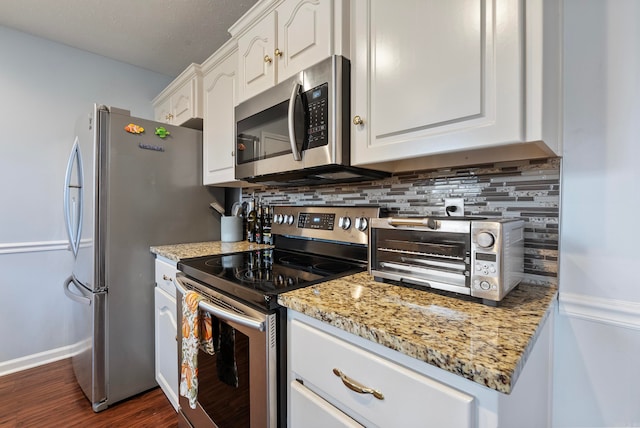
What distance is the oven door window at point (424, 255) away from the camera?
2.56ft

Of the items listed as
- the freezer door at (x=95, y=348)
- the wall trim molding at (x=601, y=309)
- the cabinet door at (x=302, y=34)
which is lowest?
the freezer door at (x=95, y=348)

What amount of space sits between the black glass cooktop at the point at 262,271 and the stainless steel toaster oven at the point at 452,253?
0.23 metres

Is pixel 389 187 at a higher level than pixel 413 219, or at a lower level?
higher

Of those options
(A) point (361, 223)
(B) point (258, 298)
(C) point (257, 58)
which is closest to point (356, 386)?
(B) point (258, 298)

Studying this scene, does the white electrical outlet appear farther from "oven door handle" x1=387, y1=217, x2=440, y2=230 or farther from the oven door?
the oven door

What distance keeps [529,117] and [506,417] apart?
2.14 ft

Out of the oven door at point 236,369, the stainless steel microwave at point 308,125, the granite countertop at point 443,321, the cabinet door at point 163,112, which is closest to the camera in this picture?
the granite countertop at point 443,321

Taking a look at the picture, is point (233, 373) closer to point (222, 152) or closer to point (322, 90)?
point (322, 90)

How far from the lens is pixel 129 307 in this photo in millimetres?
1688

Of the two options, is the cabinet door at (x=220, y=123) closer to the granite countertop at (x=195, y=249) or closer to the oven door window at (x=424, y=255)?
the granite countertop at (x=195, y=249)

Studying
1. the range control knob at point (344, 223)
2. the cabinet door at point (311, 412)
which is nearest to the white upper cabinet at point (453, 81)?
the range control knob at point (344, 223)

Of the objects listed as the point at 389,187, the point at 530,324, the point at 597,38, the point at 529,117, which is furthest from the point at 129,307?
the point at 597,38

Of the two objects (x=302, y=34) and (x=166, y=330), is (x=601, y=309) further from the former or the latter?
(x=166, y=330)

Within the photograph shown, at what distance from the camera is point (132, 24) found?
193cm
